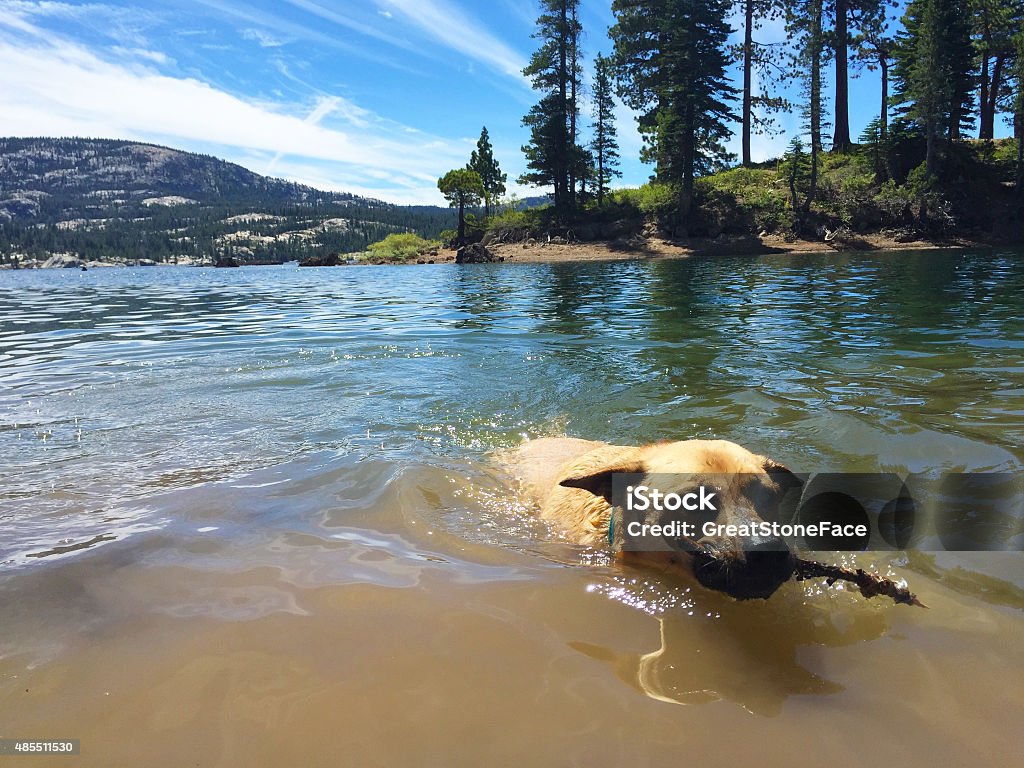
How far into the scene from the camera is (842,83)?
147 feet

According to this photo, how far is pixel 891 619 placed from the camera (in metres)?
3.26

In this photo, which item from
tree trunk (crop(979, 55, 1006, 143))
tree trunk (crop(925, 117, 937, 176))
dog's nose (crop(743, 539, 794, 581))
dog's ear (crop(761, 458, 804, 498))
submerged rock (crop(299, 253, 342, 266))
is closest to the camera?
dog's nose (crop(743, 539, 794, 581))

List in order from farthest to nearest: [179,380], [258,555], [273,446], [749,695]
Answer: [179,380] → [273,446] → [258,555] → [749,695]

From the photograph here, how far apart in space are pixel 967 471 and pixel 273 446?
6526 mm

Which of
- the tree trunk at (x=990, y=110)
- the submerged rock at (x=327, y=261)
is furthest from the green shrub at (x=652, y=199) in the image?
the submerged rock at (x=327, y=261)

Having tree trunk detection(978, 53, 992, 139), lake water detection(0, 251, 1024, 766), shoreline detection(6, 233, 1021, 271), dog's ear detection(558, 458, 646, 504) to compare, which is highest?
tree trunk detection(978, 53, 992, 139)

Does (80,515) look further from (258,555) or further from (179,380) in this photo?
(179,380)

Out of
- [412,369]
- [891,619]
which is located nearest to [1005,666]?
[891,619]

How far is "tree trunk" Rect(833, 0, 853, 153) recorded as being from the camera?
42500 millimetres

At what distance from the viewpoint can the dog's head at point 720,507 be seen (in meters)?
3.10

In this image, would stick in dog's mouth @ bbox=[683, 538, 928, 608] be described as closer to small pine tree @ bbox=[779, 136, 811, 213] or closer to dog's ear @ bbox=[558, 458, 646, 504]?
dog's ear @ bbox=[558, 458, 646, 504]

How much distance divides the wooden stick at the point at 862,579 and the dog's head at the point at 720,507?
0.29 m

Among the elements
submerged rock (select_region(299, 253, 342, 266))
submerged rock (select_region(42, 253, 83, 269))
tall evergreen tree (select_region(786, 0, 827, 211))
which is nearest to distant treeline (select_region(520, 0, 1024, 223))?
tall evergreen tree (select_region(786, 0, 827, 211))

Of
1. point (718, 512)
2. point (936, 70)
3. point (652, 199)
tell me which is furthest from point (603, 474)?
point (652, 199)
